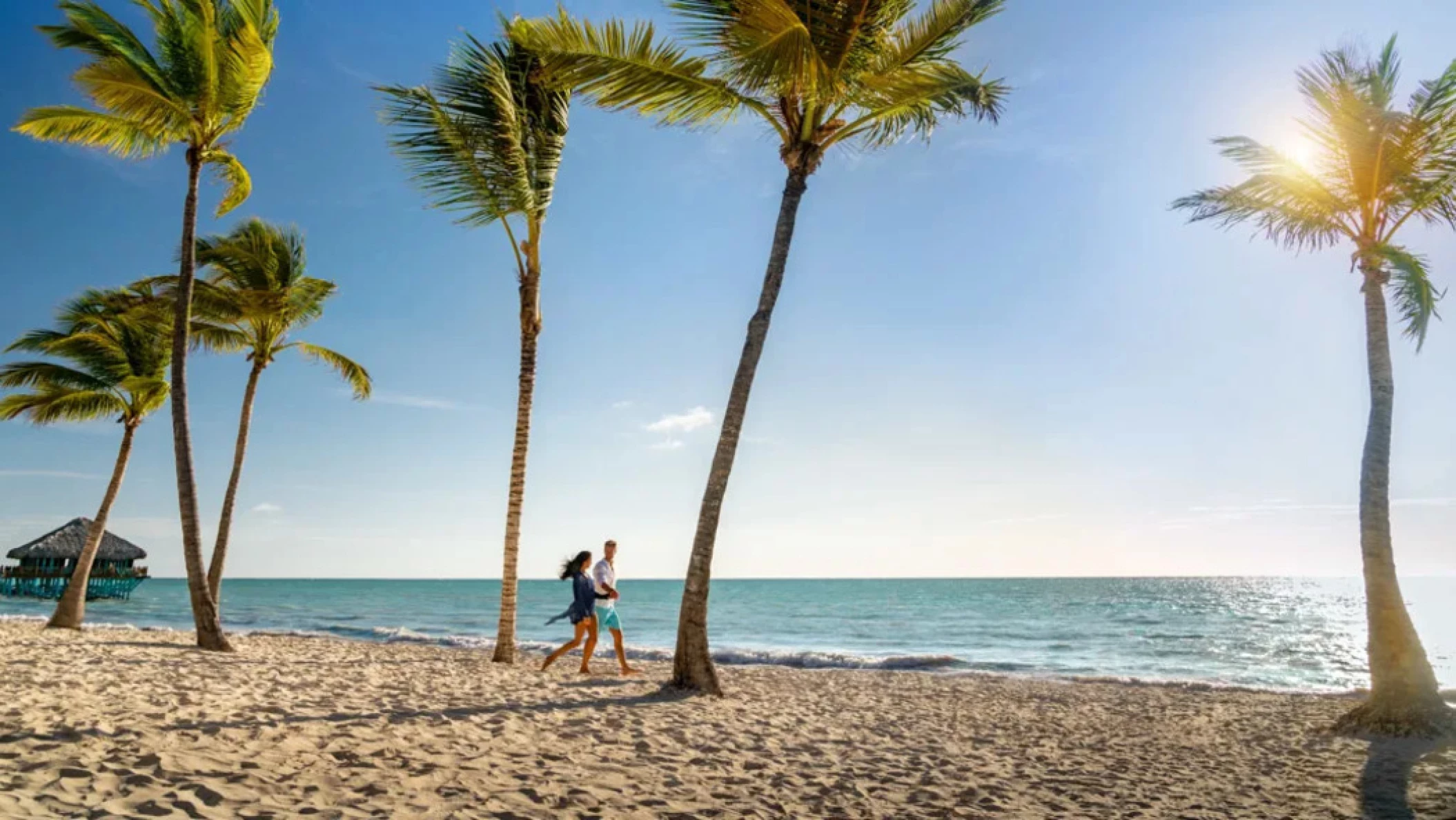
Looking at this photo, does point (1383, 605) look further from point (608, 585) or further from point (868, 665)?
point (868, 665)

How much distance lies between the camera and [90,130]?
11.7 metres

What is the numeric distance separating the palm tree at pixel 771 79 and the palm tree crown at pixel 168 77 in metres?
4.69

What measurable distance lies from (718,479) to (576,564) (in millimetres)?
2275

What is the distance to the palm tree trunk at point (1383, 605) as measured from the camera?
8.81 m

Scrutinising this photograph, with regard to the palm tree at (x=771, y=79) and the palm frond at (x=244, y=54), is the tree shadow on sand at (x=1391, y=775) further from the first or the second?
the palm frond at (x=244, y=54)

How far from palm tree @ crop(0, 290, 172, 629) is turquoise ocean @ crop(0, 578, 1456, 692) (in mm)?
10025

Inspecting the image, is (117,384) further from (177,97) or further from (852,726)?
(852,726)

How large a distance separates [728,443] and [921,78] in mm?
4813

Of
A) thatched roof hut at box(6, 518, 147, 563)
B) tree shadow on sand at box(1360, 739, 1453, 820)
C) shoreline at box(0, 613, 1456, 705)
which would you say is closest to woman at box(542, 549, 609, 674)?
shoreline at box(0, 613, 1456, 705)

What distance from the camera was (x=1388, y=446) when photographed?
9.82 m

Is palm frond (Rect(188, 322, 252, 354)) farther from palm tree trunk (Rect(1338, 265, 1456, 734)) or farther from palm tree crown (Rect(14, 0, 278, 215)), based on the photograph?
palm tree trunk (Rect(1338, 265, 1456, 734))

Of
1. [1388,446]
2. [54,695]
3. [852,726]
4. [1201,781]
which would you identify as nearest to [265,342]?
[54,695]

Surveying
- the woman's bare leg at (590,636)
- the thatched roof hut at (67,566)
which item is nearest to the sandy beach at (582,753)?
the woman's bare leg at (590,636)

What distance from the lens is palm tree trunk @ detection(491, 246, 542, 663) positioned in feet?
38.5
